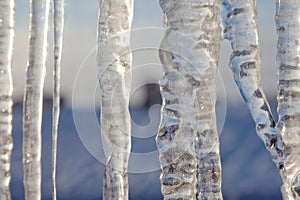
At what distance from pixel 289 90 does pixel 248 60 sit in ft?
0.96

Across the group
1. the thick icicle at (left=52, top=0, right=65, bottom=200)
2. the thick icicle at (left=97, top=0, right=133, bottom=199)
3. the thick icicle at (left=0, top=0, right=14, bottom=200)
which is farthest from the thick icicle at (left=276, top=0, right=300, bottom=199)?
the thick icicle at (left=0, top=0, right=14, bottom=200)

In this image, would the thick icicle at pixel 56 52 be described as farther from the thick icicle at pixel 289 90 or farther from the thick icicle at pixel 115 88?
the thick icicle at pixel 289 90

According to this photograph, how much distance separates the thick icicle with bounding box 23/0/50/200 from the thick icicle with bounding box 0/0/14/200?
0.59ft

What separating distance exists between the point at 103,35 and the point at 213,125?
3.72 ft

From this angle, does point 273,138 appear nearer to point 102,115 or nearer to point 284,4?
point 284,4

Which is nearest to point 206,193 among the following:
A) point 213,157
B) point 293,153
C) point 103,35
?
point 213,157

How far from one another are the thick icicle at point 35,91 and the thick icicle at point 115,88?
93cm

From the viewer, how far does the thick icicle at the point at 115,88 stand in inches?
123

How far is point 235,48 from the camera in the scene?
2.34m

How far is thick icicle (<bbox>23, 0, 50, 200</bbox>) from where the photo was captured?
3.95 metres

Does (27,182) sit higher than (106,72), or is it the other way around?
(106,72)

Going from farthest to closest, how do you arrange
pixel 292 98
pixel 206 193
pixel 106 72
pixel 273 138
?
1. pixel 106 72
2. pixel 206 193
3. pixel 273 138
4. pixel 292 98

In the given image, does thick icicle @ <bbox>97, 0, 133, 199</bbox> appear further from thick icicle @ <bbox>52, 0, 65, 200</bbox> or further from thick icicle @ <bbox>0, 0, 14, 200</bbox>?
thick icicle @ <bbox>0, 0, 14, 200</bbox>

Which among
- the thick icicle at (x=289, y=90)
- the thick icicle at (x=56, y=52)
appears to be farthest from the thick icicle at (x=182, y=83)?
the thick icicle at (x=56, y=52)
